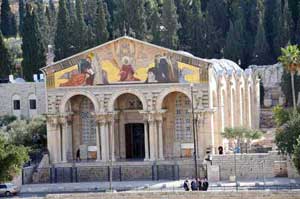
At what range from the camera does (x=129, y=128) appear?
59.6m

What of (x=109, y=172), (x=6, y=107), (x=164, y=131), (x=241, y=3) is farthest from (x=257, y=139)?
(x=241, y=3)

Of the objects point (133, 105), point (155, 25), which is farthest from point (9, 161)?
point (155, 25)

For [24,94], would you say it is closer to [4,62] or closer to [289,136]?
[4,62]

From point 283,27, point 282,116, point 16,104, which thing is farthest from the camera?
point 283,27

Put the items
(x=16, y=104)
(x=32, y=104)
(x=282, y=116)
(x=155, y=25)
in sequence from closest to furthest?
1. (x=282, y=116)
2. (x=32, y=104)
3. (x=16, y=104)
4. (x=155, y=25)

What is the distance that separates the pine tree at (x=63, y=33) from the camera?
75875 millimetres

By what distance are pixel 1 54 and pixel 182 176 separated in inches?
933

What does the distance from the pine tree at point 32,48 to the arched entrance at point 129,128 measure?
1487 cm

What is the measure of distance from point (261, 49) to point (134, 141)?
935 inches

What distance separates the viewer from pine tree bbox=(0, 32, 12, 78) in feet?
236

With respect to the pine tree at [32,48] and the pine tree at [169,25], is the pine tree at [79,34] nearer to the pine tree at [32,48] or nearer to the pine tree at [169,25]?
the pine tree at [32,48]

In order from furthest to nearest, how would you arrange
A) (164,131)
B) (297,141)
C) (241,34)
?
(241,34) → (164,131) → (297,141)

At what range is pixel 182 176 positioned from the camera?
53.9 m

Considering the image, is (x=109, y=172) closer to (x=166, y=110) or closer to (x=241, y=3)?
(x=166, y=110)
